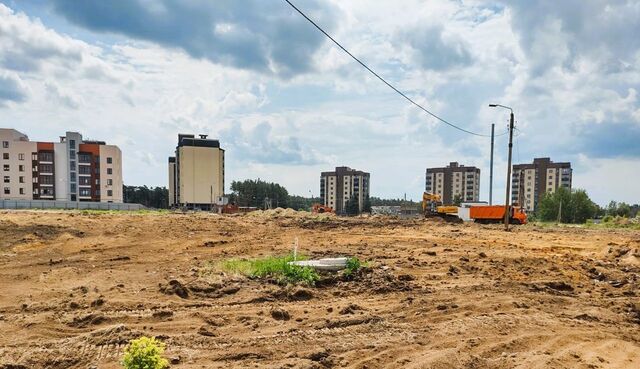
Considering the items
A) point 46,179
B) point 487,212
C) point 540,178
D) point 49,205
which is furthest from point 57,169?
point 540,178

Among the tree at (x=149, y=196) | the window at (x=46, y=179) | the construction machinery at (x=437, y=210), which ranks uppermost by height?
the window at (x=46, y=179)

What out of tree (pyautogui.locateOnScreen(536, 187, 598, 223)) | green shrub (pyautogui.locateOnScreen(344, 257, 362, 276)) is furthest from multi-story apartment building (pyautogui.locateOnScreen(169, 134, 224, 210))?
green shrub (pyautogui.locateOnScreen(344, 257, 362, 276))

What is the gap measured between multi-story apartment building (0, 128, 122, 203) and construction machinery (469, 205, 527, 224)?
59.8m

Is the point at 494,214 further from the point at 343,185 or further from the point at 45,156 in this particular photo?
the point at 343,185

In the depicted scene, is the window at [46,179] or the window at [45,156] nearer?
the window at [45,156]

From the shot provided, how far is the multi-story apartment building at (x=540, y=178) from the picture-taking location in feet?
311

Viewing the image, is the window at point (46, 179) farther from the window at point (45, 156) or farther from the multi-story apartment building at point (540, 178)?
the multi-story apartment building at point (540, 178)

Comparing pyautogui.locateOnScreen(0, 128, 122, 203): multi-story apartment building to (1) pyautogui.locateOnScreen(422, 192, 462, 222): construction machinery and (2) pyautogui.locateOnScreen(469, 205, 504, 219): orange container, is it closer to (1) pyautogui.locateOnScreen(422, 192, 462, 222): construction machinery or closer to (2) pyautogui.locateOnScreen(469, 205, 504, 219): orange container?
(1) pyautogui.locateOnScreen(422, 192, 462, 222): construction machinery

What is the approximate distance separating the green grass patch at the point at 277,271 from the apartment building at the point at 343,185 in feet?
334

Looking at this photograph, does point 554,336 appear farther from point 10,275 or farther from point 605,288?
point 10,275

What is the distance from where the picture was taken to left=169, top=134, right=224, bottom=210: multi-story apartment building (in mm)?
80188

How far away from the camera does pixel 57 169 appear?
213 ft

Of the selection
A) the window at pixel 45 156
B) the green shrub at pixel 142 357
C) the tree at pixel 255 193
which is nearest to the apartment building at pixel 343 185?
the tree at pixel 255 193

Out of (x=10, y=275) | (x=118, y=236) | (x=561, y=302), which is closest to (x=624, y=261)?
(x=561, y=302)
